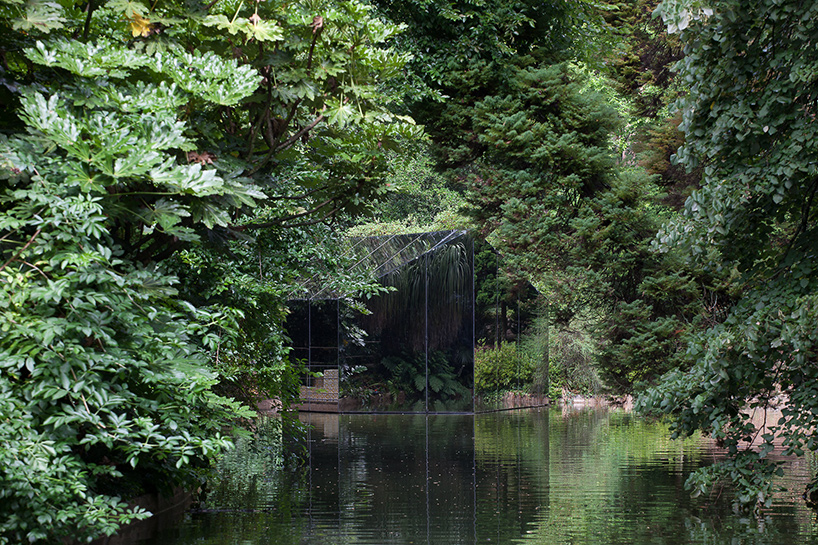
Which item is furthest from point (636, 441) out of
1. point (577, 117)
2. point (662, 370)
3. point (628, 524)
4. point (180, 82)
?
point (180, 82)

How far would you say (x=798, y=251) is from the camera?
7.04 meters

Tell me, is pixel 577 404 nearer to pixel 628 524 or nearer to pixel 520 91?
pixel 520 91

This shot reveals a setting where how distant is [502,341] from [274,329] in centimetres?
1092

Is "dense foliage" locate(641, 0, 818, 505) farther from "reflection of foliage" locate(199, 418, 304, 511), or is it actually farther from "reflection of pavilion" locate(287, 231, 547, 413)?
"reflection of pavilion" locate(287, 231, 547, 413)

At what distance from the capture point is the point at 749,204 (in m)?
6.89

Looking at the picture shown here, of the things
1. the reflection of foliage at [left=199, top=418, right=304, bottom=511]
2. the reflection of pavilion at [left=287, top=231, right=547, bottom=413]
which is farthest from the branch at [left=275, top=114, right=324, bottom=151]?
the reflection of pavilion at [left=287, top=231, right=547, bottom=413]

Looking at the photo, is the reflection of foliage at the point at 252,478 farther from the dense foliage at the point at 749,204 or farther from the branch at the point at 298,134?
the dense foliage at the point at 749,204

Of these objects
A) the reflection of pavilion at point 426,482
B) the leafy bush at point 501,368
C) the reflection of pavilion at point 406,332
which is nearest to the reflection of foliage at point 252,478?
the reflection of pavilion at point 426,482

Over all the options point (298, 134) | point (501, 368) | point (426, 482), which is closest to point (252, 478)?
point (426, 482)

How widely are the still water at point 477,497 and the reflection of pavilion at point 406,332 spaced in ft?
14.9

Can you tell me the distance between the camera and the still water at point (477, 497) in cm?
677

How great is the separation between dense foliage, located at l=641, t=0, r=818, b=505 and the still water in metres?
0.67

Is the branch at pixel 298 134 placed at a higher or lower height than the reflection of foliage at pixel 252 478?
higher

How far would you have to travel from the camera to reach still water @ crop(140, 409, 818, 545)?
6.77m
